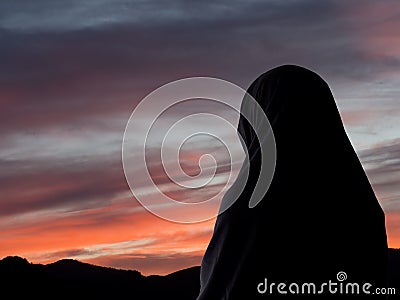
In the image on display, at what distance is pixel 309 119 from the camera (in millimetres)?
3623

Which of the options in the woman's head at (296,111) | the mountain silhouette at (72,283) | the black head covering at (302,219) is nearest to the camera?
the black head covering at (302,219)

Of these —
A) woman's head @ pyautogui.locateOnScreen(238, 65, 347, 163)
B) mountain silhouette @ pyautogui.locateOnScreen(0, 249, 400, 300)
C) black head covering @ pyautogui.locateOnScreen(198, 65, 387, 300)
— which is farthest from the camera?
mountain silhouette @ pyautogui.locateOnScreen(0, 249, 400, 300)

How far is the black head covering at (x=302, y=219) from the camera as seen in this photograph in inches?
129

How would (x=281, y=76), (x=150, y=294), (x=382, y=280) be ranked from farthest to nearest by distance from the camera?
(x=150, y=294)
(x=281, y=76)
(x=382, y=280)

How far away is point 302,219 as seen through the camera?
335 centimetres

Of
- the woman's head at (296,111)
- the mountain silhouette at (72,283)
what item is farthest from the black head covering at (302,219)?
the mountain silhouette at (72,283)

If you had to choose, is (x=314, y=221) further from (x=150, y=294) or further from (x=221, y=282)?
(x=150, y=294)

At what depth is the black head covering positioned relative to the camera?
3.28 meters

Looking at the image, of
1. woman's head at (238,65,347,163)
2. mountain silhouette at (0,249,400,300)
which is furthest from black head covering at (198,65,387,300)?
mountain silhouette at (0,249,400,300)

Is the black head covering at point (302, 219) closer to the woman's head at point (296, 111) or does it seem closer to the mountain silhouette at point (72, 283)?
the woman's head at point (296, 111)

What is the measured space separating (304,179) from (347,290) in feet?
1.89

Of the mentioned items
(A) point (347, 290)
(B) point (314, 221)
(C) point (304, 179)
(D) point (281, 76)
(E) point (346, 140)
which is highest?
(D) point (281, 76)

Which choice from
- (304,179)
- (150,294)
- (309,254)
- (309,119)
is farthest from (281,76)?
(150,294)

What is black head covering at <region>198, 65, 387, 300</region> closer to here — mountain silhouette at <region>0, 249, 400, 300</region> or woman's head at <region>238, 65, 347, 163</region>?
woman's head at <region>238, 65, 347, 163</region>
